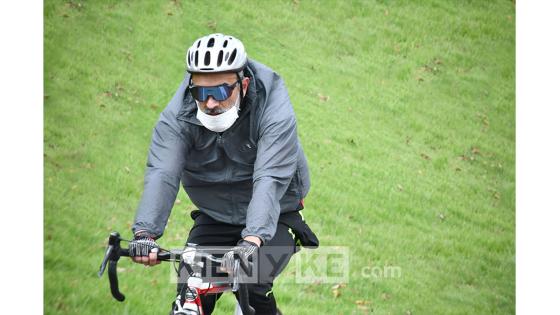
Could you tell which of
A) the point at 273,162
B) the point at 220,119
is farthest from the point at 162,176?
the point at 273,162

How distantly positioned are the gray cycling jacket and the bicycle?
0.64 ft

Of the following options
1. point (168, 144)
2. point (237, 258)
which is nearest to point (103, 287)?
→ point (168, 144)

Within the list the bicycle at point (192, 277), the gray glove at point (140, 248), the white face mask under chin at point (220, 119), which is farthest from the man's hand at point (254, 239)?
the white face mask under chin at point (220, 119)

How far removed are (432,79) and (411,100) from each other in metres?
0.27

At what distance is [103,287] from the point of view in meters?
5.09

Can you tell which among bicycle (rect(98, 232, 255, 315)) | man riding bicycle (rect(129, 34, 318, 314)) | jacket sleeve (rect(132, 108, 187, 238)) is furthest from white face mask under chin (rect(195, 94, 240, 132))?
bicycle (rect(98, 232, 255, 315))

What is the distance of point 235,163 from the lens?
3.40 metres

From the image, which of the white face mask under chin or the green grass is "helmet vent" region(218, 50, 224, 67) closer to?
the white face mask under chin

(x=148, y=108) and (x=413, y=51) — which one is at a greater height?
(x=413, y=51)

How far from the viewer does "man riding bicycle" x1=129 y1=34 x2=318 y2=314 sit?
3100 mm

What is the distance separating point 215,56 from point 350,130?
3.95 metres

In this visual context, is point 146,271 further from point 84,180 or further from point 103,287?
point 84,180

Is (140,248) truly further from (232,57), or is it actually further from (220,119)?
(232,57)

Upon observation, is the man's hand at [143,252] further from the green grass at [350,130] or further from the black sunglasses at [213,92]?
the green grass at [350,130]
